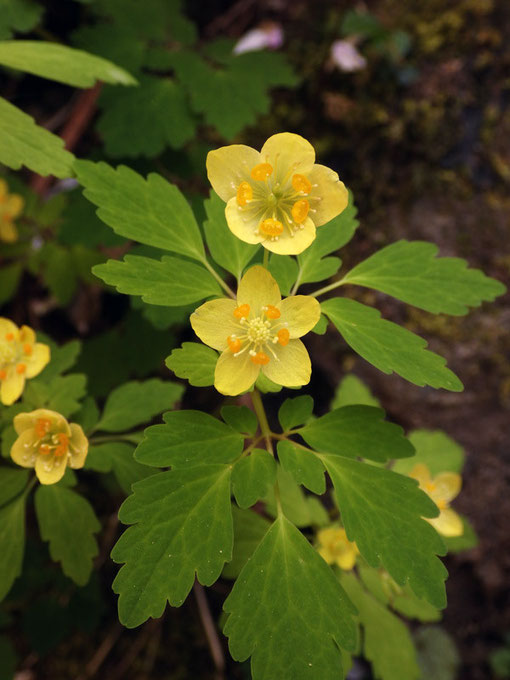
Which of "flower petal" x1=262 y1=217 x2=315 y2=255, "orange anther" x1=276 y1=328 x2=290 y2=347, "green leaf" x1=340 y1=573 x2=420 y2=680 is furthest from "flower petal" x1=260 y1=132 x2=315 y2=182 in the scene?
"green leaf" x1=340 y1=573 x2=420 y2=680

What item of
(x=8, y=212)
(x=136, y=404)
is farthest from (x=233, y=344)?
(x=8, y=212)

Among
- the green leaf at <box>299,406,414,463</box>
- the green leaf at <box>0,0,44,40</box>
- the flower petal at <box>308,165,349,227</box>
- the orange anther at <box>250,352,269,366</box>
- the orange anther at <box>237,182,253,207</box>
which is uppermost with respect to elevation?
the flower petal at <box>308,165,349,227</box>

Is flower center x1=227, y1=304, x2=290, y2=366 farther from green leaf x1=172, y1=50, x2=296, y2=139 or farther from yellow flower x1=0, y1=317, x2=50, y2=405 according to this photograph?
green leaf x1=172, y1=50, x2=296, y2=139

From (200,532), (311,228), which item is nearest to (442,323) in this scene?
(311,228)

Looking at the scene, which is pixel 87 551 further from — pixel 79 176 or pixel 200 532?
pixel 79 176

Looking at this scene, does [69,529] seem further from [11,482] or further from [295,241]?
[295,241]

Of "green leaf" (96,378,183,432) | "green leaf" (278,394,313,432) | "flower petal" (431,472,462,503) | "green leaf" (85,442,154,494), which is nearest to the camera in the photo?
"green leaf" (278,394,313,432)
